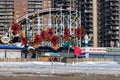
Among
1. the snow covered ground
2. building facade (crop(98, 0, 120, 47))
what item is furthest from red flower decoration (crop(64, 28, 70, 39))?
the snow covered ground

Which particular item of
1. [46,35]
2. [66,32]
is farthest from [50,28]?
[66,32]

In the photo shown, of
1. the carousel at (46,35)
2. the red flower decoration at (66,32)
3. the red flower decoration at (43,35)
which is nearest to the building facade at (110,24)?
the carousel at (46,35)

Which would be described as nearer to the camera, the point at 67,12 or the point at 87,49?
the point at 87,49

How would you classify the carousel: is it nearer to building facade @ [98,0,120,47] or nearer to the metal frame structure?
the metal frame structure

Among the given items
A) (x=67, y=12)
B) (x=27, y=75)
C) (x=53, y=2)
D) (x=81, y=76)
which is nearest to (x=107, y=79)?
(x=81, y=76)

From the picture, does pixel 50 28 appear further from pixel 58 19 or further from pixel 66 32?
pixel 58 19

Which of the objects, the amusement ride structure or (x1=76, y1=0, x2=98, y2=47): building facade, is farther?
(x1=76, y1=0, x2=98, y2=47): building facade

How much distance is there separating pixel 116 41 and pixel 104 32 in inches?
263

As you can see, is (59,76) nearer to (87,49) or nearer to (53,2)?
(87,49)

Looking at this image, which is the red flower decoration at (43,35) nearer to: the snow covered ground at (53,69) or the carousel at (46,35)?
the carousel at (46,35)

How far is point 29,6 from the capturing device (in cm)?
16262

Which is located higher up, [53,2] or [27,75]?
[53,2]

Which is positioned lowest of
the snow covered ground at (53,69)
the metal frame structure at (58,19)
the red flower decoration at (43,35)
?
the snow covered ground at (53,69)

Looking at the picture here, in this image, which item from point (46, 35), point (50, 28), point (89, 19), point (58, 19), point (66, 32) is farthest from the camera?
point (89, 19)
